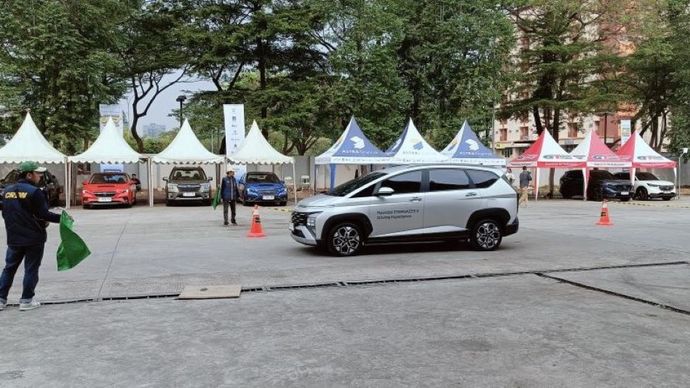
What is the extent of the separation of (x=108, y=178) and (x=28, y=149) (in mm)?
3162

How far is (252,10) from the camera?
31953mm

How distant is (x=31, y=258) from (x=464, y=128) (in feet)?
73.0

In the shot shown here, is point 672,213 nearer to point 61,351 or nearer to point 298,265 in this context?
point 298,265

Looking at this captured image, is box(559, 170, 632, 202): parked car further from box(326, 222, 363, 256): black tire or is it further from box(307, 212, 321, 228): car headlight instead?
box(307, 212, 321, 228): car headlight

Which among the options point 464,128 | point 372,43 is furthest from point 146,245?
point 372,43

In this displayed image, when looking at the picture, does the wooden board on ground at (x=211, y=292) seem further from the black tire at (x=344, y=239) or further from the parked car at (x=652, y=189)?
the parked car at (x=652, y=189)

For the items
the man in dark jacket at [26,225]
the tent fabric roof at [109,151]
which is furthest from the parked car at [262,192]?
the man in dark jacket at [26,225]

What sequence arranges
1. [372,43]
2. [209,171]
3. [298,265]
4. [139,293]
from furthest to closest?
1. [209,171]
2. [372,43]
3. [298,265]
4. [139,293]

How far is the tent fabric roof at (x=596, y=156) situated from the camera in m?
29.6

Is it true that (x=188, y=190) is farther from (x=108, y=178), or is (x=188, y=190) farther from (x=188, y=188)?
(x=108, y=178)

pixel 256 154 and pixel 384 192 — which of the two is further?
pixel 256 154

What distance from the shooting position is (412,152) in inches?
1013

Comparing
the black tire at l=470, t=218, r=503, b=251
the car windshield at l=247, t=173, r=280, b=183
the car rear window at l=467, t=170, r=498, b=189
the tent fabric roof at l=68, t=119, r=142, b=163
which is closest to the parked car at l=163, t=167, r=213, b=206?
the tent fabric roof at l=68, t=119, r=142, b=163

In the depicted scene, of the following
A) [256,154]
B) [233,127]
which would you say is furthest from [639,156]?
[233,127]
